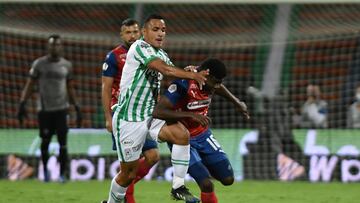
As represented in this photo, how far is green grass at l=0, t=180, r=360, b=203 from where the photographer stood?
11227 mm

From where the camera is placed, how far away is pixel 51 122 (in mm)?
14047

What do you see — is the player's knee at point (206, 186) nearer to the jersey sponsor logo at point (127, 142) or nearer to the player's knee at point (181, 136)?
the player's knee at point (181, 136)

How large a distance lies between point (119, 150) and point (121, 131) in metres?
0.18

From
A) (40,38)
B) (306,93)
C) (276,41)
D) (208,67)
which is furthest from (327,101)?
(208,67)

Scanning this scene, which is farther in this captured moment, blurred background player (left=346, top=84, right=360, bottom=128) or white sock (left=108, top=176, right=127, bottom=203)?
blurred background player (left=346, top=84, right=360, bottom=128)

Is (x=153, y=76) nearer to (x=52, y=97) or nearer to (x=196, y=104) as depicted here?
(x=196, y=104)

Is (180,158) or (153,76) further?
(153,76)

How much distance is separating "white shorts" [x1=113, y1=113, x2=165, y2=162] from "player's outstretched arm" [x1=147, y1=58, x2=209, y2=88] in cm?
64

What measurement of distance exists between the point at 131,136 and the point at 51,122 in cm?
575

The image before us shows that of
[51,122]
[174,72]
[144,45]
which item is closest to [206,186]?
[174,72]

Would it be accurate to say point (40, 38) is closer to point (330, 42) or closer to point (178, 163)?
point (330, 42)

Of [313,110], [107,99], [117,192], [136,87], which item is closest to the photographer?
[136,87]

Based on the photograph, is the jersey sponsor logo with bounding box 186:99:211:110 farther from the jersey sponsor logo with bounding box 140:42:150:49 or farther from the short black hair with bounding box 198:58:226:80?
the jersey sponsor logo with bounding box 140:42:150:49

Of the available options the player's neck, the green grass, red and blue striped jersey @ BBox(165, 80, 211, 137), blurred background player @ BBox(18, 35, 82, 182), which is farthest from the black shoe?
the player's neck
